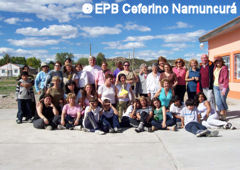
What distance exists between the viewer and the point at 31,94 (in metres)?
7.14

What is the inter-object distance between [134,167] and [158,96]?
Result: 3.41 m

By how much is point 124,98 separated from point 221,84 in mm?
2688

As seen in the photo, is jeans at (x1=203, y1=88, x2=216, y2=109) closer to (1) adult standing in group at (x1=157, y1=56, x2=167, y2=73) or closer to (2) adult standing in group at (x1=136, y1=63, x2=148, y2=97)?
(1) adult standing in group at (x1=157, y1=56, x2=167, y2=73)

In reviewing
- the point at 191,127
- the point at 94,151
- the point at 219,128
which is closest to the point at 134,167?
the point at 94,151

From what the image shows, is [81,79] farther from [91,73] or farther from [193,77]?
[193,77]

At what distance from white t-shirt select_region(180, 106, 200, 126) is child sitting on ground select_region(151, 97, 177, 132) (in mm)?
313

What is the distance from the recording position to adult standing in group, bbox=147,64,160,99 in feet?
22.9

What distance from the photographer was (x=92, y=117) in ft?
19.2

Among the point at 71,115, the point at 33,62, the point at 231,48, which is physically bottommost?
the point at 71,115

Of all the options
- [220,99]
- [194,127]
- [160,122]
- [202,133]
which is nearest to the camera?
[202,133]

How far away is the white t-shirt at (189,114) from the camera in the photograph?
608 centimetres

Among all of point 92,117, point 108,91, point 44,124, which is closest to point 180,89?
point 108,91

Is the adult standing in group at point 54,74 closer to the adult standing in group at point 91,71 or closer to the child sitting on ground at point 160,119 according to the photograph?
the adult standing in group at point 91,71

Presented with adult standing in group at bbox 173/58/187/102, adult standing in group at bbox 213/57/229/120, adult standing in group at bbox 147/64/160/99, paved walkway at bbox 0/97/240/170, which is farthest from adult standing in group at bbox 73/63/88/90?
adult standing in group at bbox 213/57/229/120
